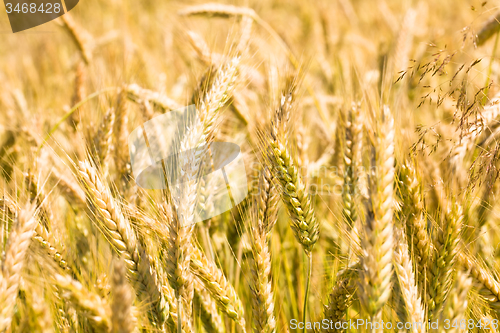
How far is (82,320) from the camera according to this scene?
0.92 m

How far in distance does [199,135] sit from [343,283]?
63 cm

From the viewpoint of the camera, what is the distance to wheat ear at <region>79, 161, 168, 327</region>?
0.85 meters

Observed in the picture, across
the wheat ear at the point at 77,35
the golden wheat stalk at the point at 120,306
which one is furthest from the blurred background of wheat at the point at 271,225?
the wheat ear at the point at 77,35

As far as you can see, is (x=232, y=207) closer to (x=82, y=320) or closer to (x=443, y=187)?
(x=82, y=320)

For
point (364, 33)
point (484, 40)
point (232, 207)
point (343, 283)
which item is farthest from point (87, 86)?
point (364, 33)

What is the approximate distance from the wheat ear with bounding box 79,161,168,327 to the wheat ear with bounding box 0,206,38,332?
0.53ft

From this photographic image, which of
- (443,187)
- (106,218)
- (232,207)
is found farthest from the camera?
(232,207)

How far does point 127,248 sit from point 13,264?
10.2 inches

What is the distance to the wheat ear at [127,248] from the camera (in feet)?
2.79

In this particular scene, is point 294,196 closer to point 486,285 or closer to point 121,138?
point 486,285

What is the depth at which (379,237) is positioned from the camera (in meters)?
0.73

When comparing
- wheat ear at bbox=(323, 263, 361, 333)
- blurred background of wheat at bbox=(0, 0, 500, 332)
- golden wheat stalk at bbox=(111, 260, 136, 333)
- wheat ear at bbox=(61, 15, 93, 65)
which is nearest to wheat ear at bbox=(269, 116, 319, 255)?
blurred background of wheat at bbox=(0, 0, 500, 332)

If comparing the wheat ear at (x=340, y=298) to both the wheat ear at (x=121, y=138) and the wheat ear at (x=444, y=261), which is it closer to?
the wheat ear at (x=444, y=261)

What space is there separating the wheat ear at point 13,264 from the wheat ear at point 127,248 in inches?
6.4
